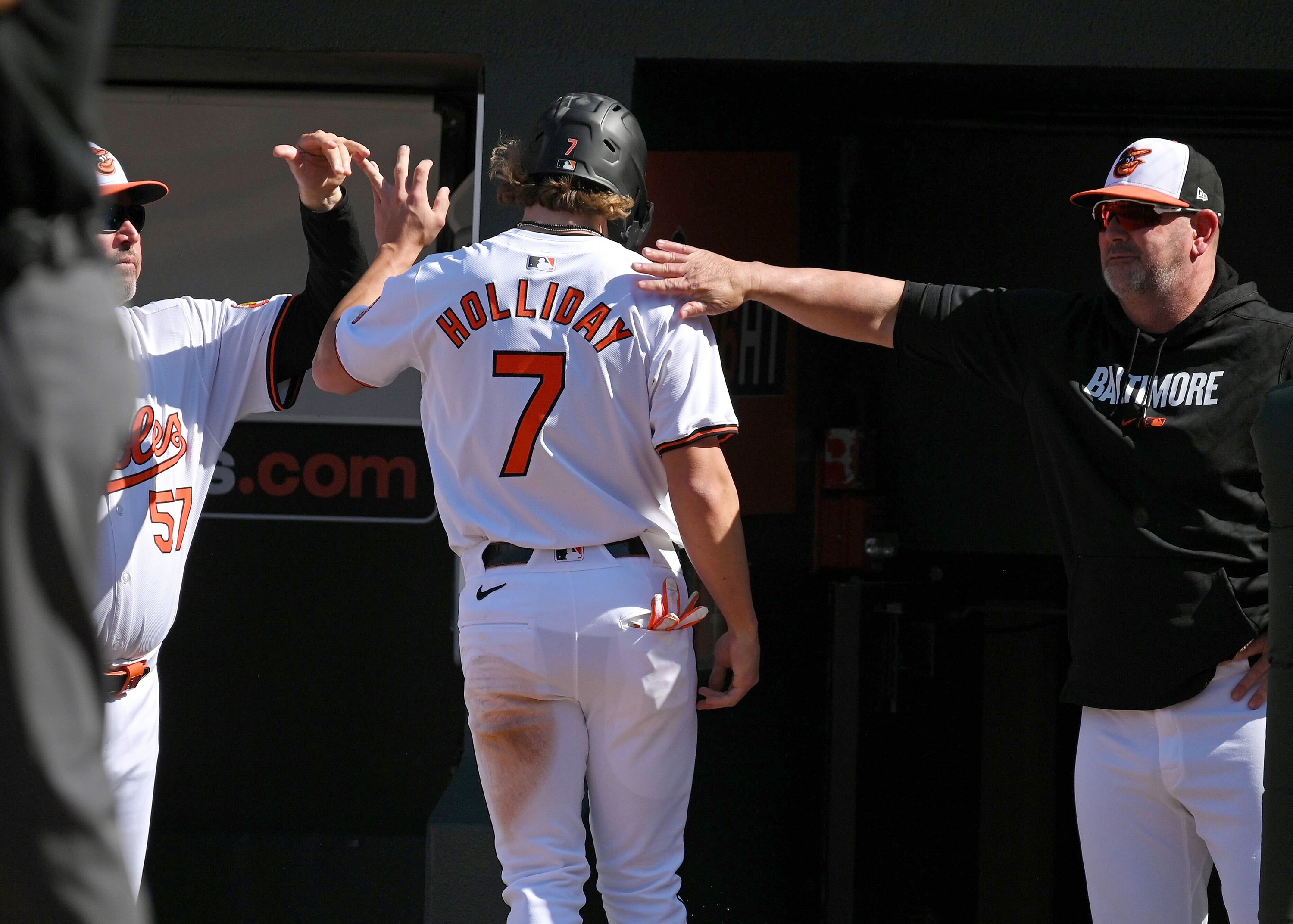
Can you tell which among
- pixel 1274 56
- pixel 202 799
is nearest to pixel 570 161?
pixel 1274 56

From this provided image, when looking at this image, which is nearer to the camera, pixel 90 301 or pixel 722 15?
pixel 90 301

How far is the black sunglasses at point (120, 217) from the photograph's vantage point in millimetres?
2672

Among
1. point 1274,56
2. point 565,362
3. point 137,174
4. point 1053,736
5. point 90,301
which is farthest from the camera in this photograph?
point 137,174

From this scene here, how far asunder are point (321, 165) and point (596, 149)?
0.61 metres

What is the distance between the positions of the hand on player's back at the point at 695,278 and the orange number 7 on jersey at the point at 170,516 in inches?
41.1

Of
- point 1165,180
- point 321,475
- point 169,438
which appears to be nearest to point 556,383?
point 169,438

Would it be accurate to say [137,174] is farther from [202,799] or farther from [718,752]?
[718,752]

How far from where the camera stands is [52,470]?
1038 millimetres

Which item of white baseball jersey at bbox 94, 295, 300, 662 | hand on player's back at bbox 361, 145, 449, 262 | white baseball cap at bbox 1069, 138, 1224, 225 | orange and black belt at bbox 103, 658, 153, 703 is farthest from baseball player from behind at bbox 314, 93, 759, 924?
white baseball cap at bbox 1069, 138, 1224, 225

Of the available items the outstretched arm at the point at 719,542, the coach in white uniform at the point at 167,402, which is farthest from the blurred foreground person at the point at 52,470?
the coach in white uniform at the point at 167,402

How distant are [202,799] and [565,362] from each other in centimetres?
297

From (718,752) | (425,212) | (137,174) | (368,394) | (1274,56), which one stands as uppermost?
(1274,56)

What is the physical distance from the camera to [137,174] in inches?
174

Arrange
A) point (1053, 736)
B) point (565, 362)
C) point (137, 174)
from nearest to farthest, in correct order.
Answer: point (565, 362), point (1053, 736), point (137, 174)
